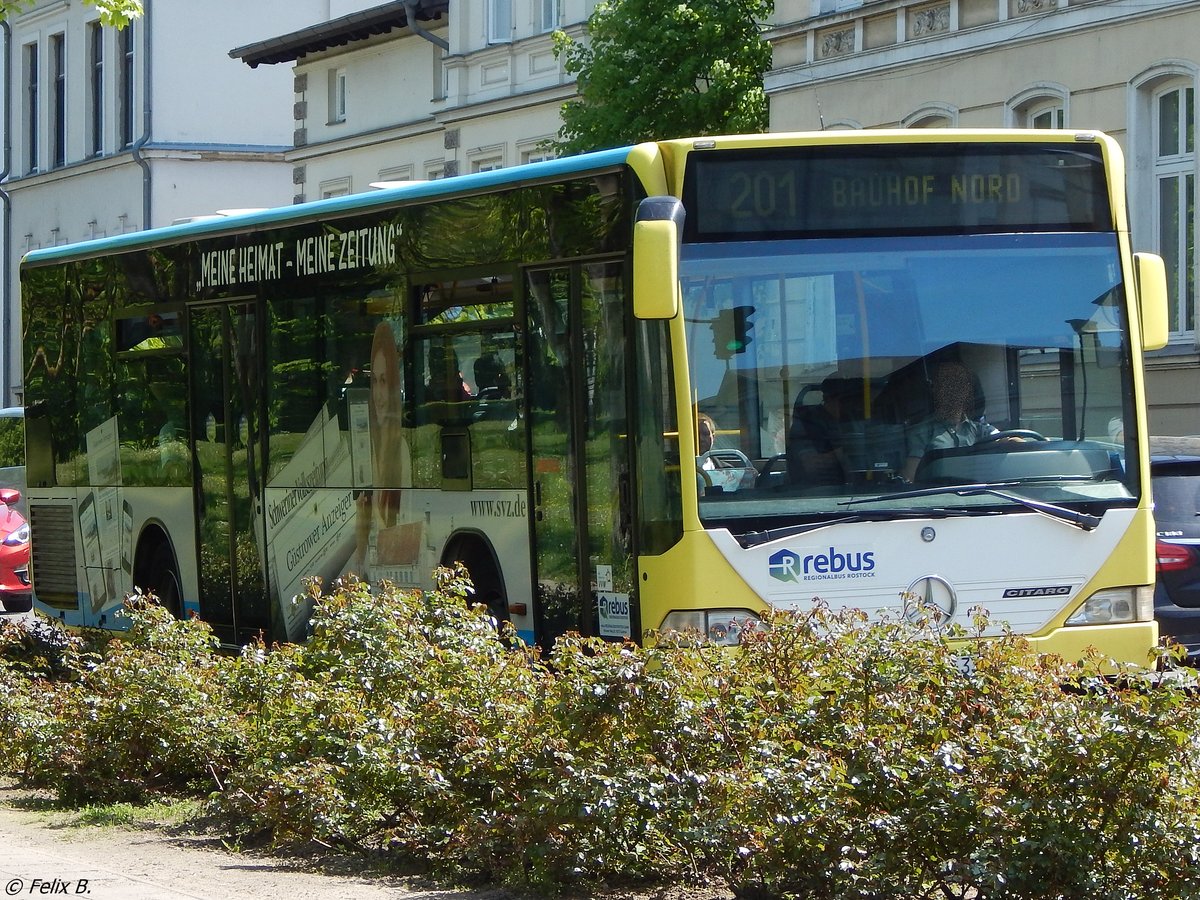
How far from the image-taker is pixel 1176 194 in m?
22.9

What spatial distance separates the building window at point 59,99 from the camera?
52844 mm

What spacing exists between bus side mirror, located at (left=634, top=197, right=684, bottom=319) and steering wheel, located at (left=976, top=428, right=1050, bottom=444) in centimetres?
157

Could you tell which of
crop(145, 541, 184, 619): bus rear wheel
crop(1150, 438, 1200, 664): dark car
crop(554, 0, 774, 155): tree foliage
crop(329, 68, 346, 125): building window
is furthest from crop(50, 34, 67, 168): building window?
crop(1150, 438, 1200, 664): dark car

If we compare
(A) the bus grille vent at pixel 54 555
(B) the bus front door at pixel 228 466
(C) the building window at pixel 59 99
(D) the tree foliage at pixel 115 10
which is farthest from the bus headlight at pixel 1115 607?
(C) the building window at pixel 59 99

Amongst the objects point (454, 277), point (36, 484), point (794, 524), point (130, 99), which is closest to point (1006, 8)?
point (36, 484)

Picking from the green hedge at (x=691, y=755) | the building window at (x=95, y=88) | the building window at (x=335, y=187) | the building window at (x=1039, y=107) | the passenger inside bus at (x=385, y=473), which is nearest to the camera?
the green hedge at (x=691, y=755)

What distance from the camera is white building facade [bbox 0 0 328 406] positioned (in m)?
48.0

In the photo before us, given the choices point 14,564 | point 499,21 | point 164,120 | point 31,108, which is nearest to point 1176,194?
point 14,564

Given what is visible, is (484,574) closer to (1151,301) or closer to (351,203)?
(351,203)

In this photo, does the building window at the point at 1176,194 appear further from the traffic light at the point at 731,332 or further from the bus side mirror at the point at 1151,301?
the traffic light at the point at 731,332

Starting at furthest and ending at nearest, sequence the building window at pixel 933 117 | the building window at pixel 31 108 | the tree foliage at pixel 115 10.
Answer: the building window at pixel 31 108
the building window at pixel 933 117
the tree foliage at pixel 115 10

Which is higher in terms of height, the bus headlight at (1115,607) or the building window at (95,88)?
the building window at (95,88)

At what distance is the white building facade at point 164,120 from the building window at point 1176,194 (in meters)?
28.3

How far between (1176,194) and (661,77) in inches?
269
